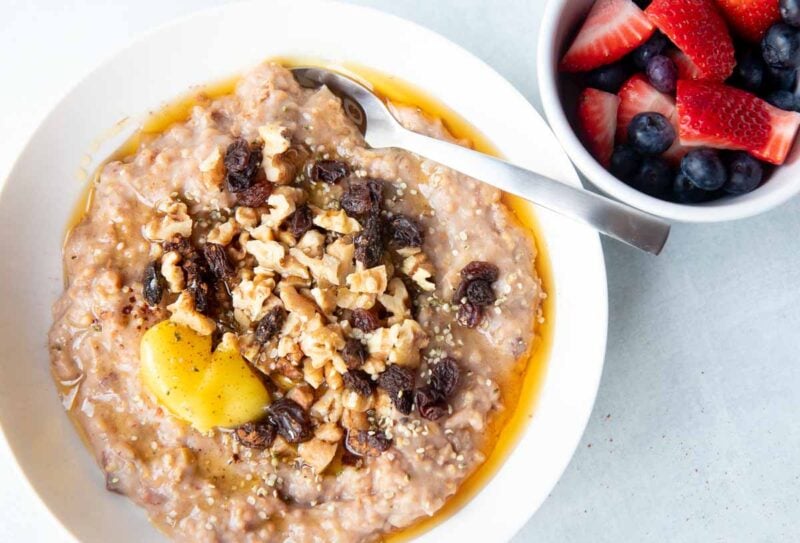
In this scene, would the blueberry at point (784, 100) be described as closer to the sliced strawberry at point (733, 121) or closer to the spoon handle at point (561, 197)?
the sliced strawberry at point (733, 121)

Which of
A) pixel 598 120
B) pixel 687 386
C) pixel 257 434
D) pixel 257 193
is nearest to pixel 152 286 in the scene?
pixel 257 193

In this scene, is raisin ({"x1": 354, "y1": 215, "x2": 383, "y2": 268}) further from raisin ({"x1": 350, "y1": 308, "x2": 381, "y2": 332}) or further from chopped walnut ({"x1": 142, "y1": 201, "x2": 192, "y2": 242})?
chopped walnut ({"x1": 142, "y1": 201, "x2": 192, "y2": 242})

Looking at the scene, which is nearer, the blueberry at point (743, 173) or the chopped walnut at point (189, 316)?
the blueberry at point (743, 173)

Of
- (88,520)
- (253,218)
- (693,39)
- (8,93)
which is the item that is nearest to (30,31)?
(8,93)

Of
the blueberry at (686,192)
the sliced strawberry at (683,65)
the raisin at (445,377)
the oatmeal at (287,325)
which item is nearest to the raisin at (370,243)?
the oatmeal at (287,325)

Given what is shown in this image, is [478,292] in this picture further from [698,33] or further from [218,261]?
[698,33]

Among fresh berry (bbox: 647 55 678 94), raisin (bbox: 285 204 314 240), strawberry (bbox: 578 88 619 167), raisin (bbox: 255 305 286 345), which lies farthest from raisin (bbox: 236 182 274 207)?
fresh berry (bbox: 647 55 678 94)
